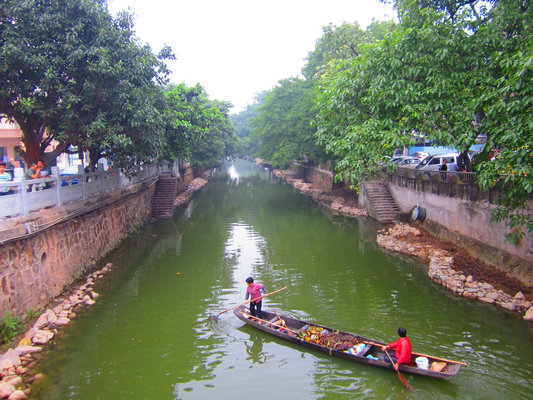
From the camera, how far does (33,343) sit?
29.8ft

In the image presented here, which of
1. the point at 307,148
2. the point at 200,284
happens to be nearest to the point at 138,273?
the point at 200,284

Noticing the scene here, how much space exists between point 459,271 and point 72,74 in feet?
47.4

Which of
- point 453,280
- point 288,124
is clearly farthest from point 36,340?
point 288,124

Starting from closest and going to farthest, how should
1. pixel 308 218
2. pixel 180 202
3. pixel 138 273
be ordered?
pixel 138 273
pixel 308 218
pixel 180 202

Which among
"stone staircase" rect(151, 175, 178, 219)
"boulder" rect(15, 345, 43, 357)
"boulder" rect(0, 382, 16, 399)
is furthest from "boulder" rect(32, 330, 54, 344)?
"stone staircase" rect(151, 175, 178, 219)

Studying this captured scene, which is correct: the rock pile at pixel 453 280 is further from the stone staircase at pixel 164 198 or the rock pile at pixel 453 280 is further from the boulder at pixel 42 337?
the stone staircase at pixel 164 198

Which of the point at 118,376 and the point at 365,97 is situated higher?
the point at 365,97

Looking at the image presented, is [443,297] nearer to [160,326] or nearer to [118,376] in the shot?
[160,326]

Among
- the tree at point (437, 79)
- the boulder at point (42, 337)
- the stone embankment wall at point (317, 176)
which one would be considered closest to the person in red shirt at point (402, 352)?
the tree at point (437, 79)

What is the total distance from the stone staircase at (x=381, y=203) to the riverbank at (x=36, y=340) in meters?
16.5

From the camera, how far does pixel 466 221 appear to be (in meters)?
16.0

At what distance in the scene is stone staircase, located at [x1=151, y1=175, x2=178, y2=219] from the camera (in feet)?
85.3

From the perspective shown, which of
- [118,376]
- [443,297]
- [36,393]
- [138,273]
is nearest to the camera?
[36,393]

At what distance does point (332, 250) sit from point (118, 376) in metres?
11.6
